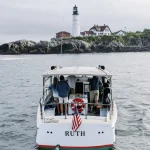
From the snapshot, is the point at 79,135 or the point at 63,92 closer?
the point at 79,135

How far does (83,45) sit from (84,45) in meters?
0.53

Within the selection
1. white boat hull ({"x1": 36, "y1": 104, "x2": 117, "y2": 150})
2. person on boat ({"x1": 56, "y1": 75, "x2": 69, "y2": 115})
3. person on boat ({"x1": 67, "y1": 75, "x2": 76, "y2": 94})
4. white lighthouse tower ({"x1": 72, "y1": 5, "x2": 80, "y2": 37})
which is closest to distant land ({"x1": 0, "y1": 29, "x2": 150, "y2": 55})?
white lighthouse tower ({"x1": 72, "y1": 5, "x2": 80, "y2": 37})

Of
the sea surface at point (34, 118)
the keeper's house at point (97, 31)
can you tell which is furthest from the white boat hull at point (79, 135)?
the keeper's house at point (97, 31)

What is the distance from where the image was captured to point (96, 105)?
54.7 ft

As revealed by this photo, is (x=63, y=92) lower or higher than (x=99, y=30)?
lower

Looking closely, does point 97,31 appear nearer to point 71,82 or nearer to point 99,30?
point 99,30

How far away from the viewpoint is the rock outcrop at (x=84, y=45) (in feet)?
424

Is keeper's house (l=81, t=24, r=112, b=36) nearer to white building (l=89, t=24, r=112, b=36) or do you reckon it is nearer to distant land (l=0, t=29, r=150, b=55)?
white building (l=89, t=24, r=112, b=36)

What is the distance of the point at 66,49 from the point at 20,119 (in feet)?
350

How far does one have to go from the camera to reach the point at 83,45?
13525 centimetres

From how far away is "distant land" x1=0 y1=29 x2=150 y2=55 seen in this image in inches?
5094

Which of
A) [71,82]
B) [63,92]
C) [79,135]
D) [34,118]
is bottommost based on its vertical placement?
[34,118]

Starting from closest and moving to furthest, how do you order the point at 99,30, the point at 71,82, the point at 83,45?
the point at 71,82 < the point at 83,45 < the point at 99,30

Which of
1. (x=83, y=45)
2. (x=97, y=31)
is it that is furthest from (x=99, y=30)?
(x=83, y=45)
